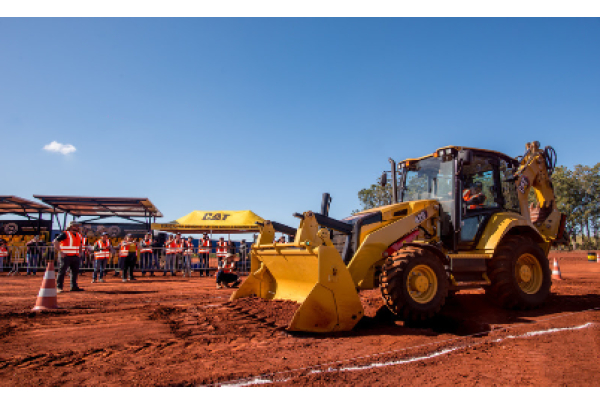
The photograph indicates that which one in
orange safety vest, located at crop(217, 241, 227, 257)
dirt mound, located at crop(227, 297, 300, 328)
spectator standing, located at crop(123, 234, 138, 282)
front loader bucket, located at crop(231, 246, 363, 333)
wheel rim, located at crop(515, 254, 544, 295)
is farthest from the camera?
orange safety vest, located at crop(217, 241, 227, 257)

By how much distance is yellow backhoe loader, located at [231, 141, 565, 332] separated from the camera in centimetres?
526

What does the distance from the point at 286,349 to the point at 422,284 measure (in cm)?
234

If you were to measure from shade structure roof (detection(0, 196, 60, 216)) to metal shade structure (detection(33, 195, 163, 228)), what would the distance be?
0.92 metres

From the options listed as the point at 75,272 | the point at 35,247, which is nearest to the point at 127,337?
the point at 75,272

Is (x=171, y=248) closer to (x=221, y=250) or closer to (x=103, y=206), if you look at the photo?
(x=221, y=250)

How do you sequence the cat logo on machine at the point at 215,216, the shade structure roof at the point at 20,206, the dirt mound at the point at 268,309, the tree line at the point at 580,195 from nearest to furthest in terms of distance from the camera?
the dirt mound at the point at 268,309 → the shade structure roof at the point at 20,206 → the cat logo on machine at the point at 215,216 → the tree line at the point at 580,195

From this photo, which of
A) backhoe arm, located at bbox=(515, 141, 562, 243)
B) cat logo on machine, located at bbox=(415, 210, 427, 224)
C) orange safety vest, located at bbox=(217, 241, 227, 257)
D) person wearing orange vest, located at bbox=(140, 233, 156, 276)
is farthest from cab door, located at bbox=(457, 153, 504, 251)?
person wearing orange vest, located at bbox=(140, 233, 156, 276)

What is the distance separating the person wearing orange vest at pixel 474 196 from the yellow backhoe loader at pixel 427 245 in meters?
0.02

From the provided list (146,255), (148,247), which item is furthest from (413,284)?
(146,255)

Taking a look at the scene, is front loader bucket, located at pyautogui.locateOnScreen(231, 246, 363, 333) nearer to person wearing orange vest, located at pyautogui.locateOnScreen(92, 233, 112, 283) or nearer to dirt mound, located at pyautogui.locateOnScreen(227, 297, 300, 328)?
dirt mound, located at pyautogui.locateOnScreen(227, 297, 300, 328)

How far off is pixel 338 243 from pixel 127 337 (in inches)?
133

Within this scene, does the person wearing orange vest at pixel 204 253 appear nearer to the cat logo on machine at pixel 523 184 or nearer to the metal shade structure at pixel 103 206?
the metal shade structure at pixel 103 206

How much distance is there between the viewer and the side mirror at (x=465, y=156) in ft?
21.5

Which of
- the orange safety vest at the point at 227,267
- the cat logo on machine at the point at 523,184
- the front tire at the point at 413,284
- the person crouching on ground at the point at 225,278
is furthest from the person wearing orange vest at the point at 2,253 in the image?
the cat logo on machine at the point at 523,184
